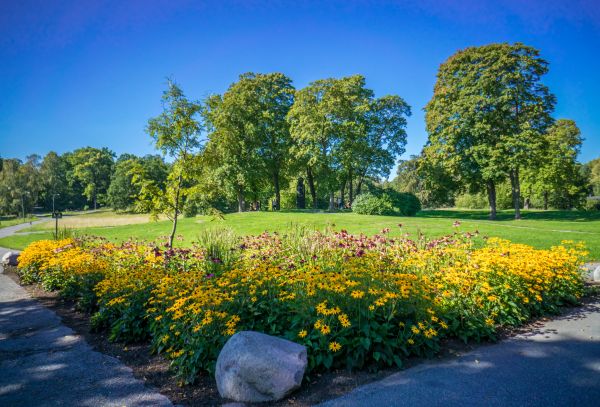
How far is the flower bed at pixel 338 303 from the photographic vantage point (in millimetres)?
3818

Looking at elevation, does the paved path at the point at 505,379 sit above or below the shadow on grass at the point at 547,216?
below

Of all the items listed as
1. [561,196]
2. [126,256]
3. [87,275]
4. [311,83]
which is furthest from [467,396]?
[561,196]

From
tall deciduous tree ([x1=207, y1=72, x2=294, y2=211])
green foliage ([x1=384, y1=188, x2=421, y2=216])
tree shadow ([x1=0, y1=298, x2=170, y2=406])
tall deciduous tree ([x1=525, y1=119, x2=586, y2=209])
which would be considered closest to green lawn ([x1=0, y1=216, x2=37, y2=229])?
tall deciduous tree ([x1=207, y1=72, x2=294, y2=211])

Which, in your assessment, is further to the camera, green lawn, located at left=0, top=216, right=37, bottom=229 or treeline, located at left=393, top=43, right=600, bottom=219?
green lawn, located at left=0, top=216, right=37, bottom=229

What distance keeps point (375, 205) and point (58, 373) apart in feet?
68.3

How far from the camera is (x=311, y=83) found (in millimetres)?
28844

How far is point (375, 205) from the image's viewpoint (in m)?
23.0

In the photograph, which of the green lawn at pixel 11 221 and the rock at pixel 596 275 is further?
the green lawn at pixel 11 221

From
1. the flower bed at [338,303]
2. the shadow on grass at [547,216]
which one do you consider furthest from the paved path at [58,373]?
the shadow on grass at [547,216]

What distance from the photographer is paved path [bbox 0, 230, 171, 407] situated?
347 cm

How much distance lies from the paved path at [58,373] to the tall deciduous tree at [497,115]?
78.4ft

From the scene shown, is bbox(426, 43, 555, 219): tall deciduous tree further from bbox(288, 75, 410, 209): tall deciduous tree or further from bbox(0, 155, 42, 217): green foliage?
bbox(0, 155, 42, 217): green foliage

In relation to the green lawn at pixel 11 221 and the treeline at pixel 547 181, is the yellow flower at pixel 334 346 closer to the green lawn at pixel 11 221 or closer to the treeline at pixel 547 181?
the treeline at pixel 547 181

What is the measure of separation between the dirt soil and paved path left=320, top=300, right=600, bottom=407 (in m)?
0.14
